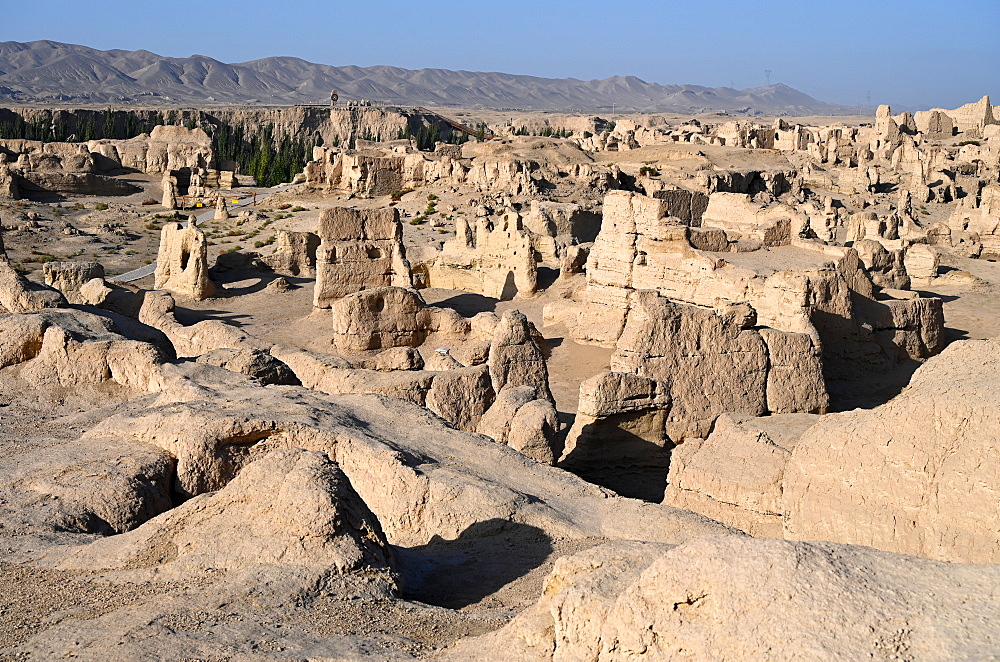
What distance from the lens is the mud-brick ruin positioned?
4.18 metres

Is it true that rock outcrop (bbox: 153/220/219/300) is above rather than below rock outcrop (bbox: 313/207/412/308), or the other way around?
below

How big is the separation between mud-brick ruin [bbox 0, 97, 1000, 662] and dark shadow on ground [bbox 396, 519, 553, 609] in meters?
0.03

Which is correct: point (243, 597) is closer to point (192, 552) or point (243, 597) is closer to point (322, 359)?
point (192, 552)

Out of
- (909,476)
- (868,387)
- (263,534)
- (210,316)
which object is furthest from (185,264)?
(909,476)

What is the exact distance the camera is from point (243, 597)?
16.6 ft

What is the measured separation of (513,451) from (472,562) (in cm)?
223

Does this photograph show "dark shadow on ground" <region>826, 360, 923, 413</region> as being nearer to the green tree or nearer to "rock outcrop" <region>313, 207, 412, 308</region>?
"rock outcrop" <region>313, 207, 412, 308</region>

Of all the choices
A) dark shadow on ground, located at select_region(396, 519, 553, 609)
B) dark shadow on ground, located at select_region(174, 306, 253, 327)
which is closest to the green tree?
dark shadow on ground, located at select_region(174, 306, 253, 327)

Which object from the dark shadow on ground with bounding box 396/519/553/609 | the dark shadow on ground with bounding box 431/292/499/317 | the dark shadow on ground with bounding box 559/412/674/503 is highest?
the dark shadow on ground with bounding box 396/519/553/609

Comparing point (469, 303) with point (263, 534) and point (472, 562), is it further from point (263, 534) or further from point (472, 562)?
point (263, 534)

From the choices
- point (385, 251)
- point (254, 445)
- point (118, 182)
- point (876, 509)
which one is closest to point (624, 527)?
point (876, 509)

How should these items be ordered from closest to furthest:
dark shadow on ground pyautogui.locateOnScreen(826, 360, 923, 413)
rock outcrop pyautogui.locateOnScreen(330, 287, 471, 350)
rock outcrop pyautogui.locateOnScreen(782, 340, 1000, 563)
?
rock outcrop pyautogui.locateOnScreen(782, 340, 1000, 563)
dark shadow on ground pyautogui.locateOnScreen(826, 360, 923, 413)
rock outcrop pyautogui.locateOnScreen(330, 287, 471, 350)

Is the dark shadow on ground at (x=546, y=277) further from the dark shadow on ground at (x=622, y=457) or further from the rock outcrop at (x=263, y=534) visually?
the rock outcrop at (x=263, y=534)

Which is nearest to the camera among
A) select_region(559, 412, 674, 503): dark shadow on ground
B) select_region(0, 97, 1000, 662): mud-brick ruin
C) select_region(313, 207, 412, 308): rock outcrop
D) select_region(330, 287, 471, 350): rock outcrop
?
select_region(0, 97, 1000, 662): mud-brick ruin
